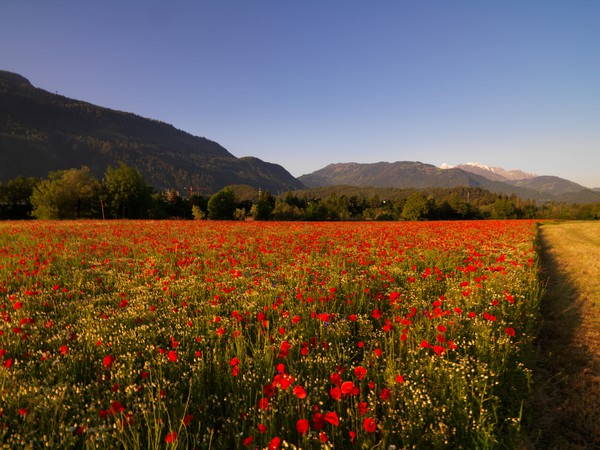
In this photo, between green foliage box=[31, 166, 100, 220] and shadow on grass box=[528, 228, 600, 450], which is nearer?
shadow on grass box=[528, 228, 600, 450]

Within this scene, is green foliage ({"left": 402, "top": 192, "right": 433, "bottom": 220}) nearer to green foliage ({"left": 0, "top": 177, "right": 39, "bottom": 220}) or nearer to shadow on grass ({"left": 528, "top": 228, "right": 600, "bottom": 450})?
shadow on grass ({"left": 528, "top": 228, "right": 600, "bottom": 450})

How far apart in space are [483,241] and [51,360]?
16.4 metres

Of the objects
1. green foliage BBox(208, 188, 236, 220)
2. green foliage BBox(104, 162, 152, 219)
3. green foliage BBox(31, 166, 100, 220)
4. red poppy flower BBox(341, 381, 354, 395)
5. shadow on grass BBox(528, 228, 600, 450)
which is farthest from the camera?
green foliage BBox(208, 188, 236, 220)

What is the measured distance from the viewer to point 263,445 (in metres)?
2.43

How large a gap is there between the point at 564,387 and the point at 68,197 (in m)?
58.4

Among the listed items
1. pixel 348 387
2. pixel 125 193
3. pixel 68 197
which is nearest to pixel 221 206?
pixel 125 193

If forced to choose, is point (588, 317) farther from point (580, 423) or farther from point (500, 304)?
point (580, 423)

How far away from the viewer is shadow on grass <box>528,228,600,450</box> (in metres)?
3.27

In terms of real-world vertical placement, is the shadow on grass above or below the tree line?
below

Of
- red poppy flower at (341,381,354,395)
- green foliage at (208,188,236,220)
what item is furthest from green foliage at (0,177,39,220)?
red poppy flower at (341,381,354,395)

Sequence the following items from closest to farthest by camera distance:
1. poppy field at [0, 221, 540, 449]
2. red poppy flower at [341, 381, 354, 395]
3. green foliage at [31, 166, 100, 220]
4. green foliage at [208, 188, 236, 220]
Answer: red poppy flower at [341, 381, 354, 395], poppy field at [0, 221, 540, 449], green foliage at [31, 166, 100, 220], green foliage at [208, 188, 236, 220]

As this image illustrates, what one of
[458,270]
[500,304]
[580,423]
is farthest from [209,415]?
[458,270]

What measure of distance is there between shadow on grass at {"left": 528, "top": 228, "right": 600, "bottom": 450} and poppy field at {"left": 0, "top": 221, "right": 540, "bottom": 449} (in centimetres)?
28

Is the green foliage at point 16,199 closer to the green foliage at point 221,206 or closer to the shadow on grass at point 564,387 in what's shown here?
the green foliage at point 221,206
